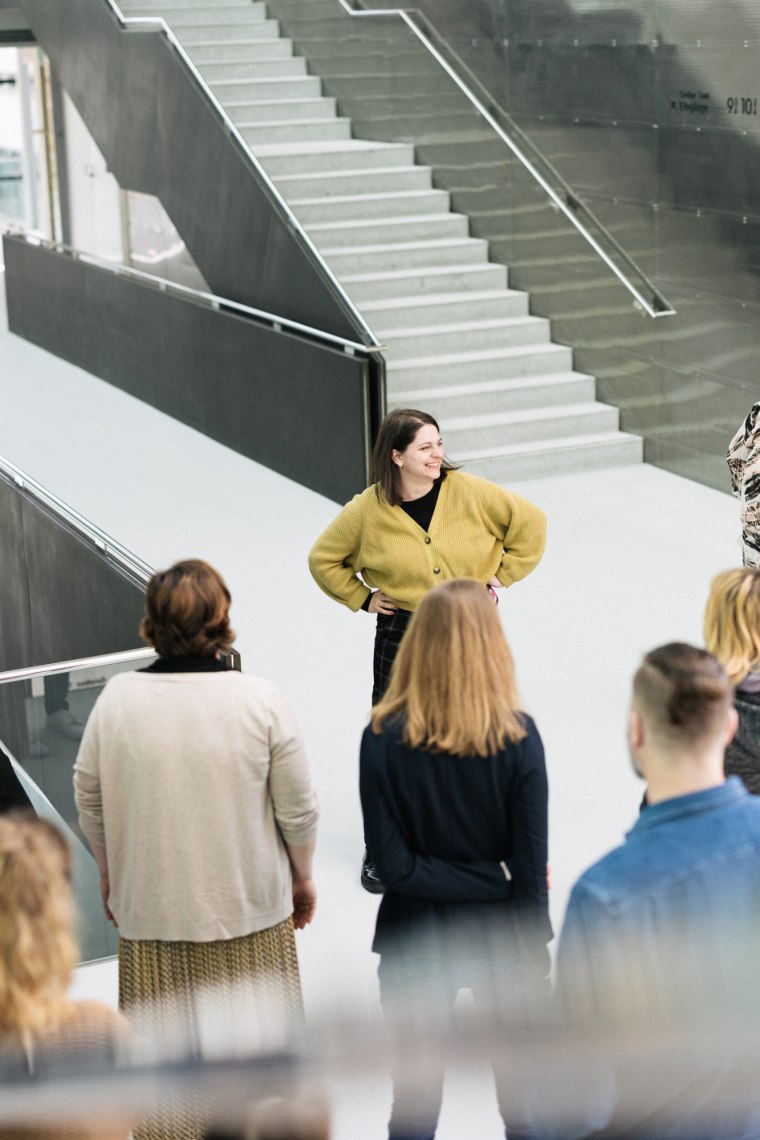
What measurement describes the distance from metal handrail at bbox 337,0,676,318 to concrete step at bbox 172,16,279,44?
125 centimetres

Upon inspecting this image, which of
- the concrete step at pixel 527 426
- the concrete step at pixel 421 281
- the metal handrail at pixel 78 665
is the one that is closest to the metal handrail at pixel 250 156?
the concrete step at pixel 421 281

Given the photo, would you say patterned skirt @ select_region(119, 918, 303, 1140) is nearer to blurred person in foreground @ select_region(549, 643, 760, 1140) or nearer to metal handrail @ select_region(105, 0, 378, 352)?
blurred person in foreground @ select_region(549, 643, 760, 1140)

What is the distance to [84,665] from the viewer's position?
4812mm

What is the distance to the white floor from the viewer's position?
5.18 m

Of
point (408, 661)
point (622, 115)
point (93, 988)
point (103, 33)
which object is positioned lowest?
point (93, 988)

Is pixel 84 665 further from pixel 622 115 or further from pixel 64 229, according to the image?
pixel 64 229

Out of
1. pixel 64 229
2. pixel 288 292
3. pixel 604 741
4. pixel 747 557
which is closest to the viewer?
pixel 747 557

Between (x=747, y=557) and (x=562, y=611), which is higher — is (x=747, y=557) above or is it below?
above

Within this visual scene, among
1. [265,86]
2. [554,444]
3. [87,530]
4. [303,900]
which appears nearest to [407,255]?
[554,444]

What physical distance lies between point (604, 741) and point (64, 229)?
1634 centimetres

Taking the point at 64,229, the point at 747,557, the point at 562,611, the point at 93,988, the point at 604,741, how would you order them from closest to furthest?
the point at 93,988, the point at 747,557, the point at 604,741, the point at 562,611, the point at 64,229

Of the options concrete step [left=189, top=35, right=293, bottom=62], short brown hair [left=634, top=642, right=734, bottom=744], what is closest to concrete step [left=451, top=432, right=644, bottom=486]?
concrete step [left=189, top=35, right=293, bottom=62]

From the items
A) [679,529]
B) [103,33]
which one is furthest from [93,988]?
[103,33]

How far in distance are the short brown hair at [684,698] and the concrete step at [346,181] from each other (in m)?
10.6
